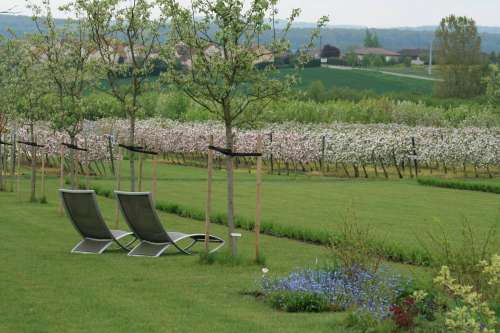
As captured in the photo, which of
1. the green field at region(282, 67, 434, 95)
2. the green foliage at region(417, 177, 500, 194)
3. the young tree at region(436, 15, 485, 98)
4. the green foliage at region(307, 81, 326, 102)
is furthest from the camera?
the green field at region(282, 67, 434, 95)

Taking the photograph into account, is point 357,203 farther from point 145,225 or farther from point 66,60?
point 145,225

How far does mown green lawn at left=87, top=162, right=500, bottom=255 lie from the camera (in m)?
19.6

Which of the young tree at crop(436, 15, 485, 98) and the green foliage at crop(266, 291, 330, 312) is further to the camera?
the young tree at crop(436, 15, 485, 98)

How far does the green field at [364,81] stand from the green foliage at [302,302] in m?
95.9

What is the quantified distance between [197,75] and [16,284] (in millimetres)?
3920

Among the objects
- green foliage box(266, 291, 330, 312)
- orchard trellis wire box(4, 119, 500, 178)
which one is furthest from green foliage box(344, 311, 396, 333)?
orchard trellis wire box(4, 119, 500, 178)

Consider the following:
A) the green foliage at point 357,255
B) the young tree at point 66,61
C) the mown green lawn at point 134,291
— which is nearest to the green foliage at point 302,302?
the mown green lawn at point 134,291

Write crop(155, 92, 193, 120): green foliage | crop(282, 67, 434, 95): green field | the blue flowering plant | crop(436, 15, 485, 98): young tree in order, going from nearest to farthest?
the blue flowering plant, crop(155, 92, 193, 120): green foliage, crop(436, 15, 485, 98): young tree, crop(282, 67, 434, 95): green field

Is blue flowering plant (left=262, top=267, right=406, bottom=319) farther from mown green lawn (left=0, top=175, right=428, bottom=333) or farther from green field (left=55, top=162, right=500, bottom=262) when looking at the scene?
green field (left=55, top=162, right=500, bottom=262)

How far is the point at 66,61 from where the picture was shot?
2344cm

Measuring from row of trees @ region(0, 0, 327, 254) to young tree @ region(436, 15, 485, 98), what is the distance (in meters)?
70.2

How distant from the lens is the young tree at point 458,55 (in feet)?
310

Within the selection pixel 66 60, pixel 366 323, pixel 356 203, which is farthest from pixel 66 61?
pixel 366 323

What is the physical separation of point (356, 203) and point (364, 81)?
89578mm
